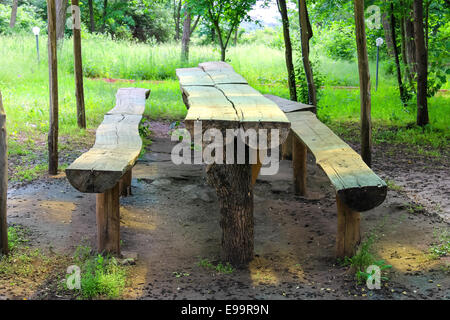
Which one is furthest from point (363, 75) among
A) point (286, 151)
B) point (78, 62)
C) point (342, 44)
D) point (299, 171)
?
point (342, 44)

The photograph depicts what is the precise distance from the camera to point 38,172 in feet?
21.6

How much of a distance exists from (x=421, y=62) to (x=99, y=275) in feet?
21.9

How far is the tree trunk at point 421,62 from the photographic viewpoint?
847 cm

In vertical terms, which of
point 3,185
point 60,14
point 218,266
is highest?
point 60,14

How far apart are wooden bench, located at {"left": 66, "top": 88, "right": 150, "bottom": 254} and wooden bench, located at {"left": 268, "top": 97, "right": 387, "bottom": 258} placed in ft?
4.77

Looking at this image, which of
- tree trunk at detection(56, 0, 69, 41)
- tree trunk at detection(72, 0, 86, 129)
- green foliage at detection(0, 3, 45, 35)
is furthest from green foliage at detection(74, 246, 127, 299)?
green foliage at detection(0, 3, 45, 35)

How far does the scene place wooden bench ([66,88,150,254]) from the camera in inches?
147

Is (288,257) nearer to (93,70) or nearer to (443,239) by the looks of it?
(443,239)

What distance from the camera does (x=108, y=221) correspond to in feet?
13.7

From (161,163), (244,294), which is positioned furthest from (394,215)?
(161,163)
